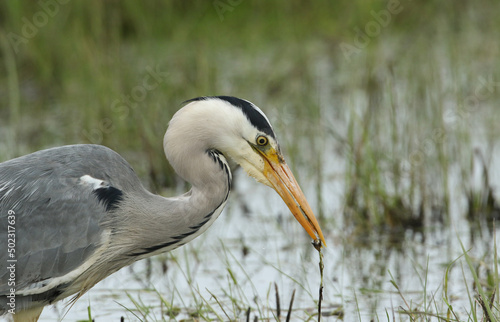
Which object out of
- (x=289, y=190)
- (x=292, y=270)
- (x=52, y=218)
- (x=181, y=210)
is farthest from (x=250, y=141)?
(x=292, y=270)

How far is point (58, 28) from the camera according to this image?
7773 millimetres

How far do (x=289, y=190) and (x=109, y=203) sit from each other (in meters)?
0.79

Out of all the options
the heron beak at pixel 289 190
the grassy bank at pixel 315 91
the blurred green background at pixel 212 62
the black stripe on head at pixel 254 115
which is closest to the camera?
the black stripe on head at pixel 254 115

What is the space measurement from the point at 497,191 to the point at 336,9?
13.3 feet

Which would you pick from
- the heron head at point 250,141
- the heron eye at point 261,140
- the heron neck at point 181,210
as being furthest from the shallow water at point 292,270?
the heron eye at point 261,140

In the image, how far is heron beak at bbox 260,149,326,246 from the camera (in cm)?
369

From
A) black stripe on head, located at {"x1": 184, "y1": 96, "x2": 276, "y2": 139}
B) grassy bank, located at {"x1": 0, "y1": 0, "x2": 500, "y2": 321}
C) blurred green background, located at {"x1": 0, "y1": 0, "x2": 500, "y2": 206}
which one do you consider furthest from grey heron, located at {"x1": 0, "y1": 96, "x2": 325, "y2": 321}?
blurred green background, located at {"x1": 0, "y1": 0, "x2": 500, "y2": 206}

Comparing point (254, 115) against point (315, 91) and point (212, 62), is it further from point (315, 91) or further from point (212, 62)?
point (212, 62)

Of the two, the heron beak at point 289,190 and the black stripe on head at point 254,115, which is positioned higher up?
the black stripe on head at point 254,115

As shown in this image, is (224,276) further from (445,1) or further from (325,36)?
(445,1)

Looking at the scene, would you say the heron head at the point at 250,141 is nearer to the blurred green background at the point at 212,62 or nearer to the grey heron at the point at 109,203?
the grey heron at the point at 109,203

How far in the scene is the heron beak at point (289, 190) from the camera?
369 centimetres

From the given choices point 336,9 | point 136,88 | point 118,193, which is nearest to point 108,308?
point 118,193

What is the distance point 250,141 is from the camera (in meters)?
3.62
